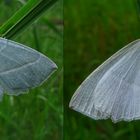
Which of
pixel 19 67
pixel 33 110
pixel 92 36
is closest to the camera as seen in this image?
pixel 19 67

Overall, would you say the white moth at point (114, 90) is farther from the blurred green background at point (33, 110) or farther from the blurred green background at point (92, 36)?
the blurred green background at point (92, 36)

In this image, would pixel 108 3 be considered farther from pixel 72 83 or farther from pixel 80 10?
pixel 72 83

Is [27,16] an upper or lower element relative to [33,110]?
upper

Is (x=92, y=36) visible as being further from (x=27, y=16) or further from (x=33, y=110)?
(x=27, y=16)

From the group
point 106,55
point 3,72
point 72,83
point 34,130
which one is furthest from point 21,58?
point 106,55

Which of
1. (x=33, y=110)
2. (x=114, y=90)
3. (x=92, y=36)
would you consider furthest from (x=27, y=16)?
(x=92, y=36)

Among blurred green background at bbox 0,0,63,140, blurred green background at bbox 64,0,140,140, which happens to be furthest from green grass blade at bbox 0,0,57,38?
blurred green background at bbox 64,0,140,140
